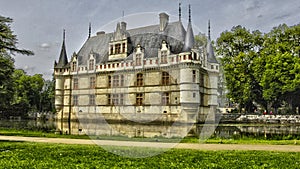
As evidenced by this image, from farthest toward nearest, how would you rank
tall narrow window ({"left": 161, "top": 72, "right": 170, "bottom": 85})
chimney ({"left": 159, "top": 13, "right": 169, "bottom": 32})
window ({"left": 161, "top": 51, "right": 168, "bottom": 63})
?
chimney ({"left": 159, "top": 13, "right": 169, "bottom": 32}) < tall narrow window ({"left": 161, "top": 72, "right": 170, "bottom": 85}) < window ({"left": 161, "top": 51, "right": 168, "bottom": 63})

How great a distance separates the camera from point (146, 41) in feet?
107

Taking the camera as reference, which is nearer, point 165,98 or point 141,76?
point 165,98

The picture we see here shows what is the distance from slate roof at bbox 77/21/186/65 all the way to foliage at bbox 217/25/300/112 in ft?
42.4

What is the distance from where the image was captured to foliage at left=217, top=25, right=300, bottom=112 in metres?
37.7

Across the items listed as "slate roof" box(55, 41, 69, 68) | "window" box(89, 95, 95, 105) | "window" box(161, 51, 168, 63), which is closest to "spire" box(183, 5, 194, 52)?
"window" box(161, 51, 168, 63)

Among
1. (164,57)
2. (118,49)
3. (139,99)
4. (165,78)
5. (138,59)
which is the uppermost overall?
(118,49)

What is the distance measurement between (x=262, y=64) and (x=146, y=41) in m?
16.1

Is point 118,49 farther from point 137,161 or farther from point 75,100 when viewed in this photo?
point 137,161

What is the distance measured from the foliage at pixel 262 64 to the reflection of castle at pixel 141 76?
767 centimetres

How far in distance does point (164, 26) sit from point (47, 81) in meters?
46.0

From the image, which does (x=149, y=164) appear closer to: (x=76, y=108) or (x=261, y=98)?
(x=76, y=108)

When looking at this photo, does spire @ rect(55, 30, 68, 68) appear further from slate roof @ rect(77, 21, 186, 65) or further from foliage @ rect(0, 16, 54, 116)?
foliage @ rect(0, 16, 54, 116)

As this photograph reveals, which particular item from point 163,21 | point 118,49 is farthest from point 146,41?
point 118,49

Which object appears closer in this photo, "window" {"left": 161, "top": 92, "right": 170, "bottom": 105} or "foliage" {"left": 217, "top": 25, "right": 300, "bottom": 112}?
"window" {"left": 161, "top": 92, "right": 170, "bottom": 105}
